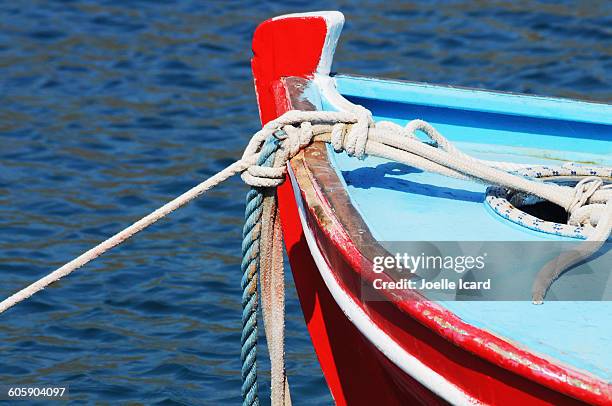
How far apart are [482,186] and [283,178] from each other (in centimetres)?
57

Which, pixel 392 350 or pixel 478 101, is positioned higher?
pixel 478 101

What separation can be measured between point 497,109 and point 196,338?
5.42 ft

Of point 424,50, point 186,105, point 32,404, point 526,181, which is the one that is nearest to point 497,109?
point 526,181

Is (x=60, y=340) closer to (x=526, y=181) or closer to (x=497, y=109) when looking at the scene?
(x=497, y=109)

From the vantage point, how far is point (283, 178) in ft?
9.55

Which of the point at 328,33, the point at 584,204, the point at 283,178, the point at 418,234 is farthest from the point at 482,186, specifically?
the point at 328,33

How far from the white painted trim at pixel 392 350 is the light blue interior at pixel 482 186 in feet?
0.49

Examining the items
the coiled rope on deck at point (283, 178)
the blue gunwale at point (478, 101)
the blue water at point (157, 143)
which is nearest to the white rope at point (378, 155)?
the coiled rope on deck at point (283, 178)

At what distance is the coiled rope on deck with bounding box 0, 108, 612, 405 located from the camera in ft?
9.23

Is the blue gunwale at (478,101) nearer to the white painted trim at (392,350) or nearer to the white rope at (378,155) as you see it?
the white rope at (378,155)

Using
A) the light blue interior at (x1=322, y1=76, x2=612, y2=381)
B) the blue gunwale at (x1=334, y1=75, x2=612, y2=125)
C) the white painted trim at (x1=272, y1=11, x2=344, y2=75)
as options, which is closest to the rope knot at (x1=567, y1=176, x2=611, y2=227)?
the light blue interior at (x1=322, y1=76, x2=612, y2=381)

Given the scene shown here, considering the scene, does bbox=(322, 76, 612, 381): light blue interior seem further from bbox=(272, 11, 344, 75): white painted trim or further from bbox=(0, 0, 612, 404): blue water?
bbox=(0, 0, 612, 404): blue water

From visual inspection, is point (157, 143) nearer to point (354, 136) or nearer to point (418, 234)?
point (354, 136)

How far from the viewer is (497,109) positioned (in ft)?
11.9
